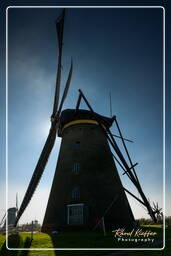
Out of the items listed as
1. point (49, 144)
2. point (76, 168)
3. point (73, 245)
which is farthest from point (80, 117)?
point (73, 245)

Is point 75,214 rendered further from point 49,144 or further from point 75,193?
point 49,144

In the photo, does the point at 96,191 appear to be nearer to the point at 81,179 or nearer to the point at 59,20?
the point at 81,179

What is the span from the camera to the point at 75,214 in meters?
16.4

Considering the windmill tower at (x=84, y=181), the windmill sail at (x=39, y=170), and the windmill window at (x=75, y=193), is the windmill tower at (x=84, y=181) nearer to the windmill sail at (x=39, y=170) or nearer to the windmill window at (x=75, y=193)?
the windmill window at (x=75, y=193)

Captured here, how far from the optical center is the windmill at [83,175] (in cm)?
1644

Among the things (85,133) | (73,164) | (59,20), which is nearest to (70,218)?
(73,164)

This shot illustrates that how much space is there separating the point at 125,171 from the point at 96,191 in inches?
127

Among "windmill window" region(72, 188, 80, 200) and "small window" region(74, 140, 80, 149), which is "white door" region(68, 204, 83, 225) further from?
"small window" region(74, 140, 80, 149)

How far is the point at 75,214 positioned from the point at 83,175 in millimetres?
3046

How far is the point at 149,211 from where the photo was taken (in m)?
17.2

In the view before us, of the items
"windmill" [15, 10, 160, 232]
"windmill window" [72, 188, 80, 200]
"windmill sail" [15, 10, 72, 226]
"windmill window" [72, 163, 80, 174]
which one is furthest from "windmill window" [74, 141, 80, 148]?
"windmill window" [72, 188, 80, 200]

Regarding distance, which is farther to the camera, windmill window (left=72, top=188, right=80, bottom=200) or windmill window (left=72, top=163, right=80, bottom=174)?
windmill window (left=72, top=163, right=80, bottom=174)

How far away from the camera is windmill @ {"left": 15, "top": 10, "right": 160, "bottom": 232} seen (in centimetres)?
1644

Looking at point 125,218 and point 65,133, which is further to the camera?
point 65,133
